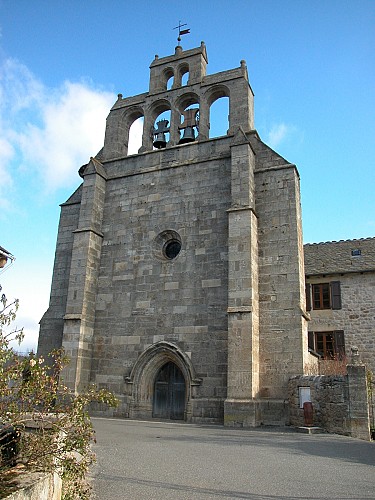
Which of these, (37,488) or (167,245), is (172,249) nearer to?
(167,245)

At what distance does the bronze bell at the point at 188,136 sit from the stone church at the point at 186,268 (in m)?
0.04

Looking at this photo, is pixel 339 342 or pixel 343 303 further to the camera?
pixel 343 303

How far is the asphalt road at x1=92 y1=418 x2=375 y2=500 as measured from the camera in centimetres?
480

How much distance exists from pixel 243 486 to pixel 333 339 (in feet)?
50.0

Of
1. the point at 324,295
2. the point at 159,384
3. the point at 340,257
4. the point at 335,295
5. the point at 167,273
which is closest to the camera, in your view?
the point at 159,384

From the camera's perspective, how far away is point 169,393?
13375mm

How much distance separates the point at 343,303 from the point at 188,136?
9.82m

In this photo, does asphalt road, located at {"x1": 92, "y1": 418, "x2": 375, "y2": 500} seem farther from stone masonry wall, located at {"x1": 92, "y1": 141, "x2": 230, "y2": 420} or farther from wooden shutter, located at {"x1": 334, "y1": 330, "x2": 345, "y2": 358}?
wooden shutter, located at {"x1": 334, "y1": 330, "x2": 345, "y2": 358}

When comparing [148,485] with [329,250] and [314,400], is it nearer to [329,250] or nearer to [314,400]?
[314,400]

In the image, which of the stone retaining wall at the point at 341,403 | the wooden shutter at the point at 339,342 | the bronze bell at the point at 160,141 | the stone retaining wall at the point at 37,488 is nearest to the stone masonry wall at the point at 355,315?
the wooden shutter at the point at 339,342

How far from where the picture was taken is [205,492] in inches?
186

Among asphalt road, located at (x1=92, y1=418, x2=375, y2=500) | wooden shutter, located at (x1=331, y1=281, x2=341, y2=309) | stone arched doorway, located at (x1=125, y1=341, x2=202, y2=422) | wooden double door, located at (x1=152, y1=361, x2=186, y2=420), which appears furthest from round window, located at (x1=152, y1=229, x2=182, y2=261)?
wooden shutter, located at (x1=331, y1=281, x2=341, y2=309)

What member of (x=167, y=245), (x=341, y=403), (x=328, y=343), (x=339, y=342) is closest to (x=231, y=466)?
(x=341, y=403)

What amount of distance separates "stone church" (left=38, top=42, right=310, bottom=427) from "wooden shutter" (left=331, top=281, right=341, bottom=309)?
23.4 ft
